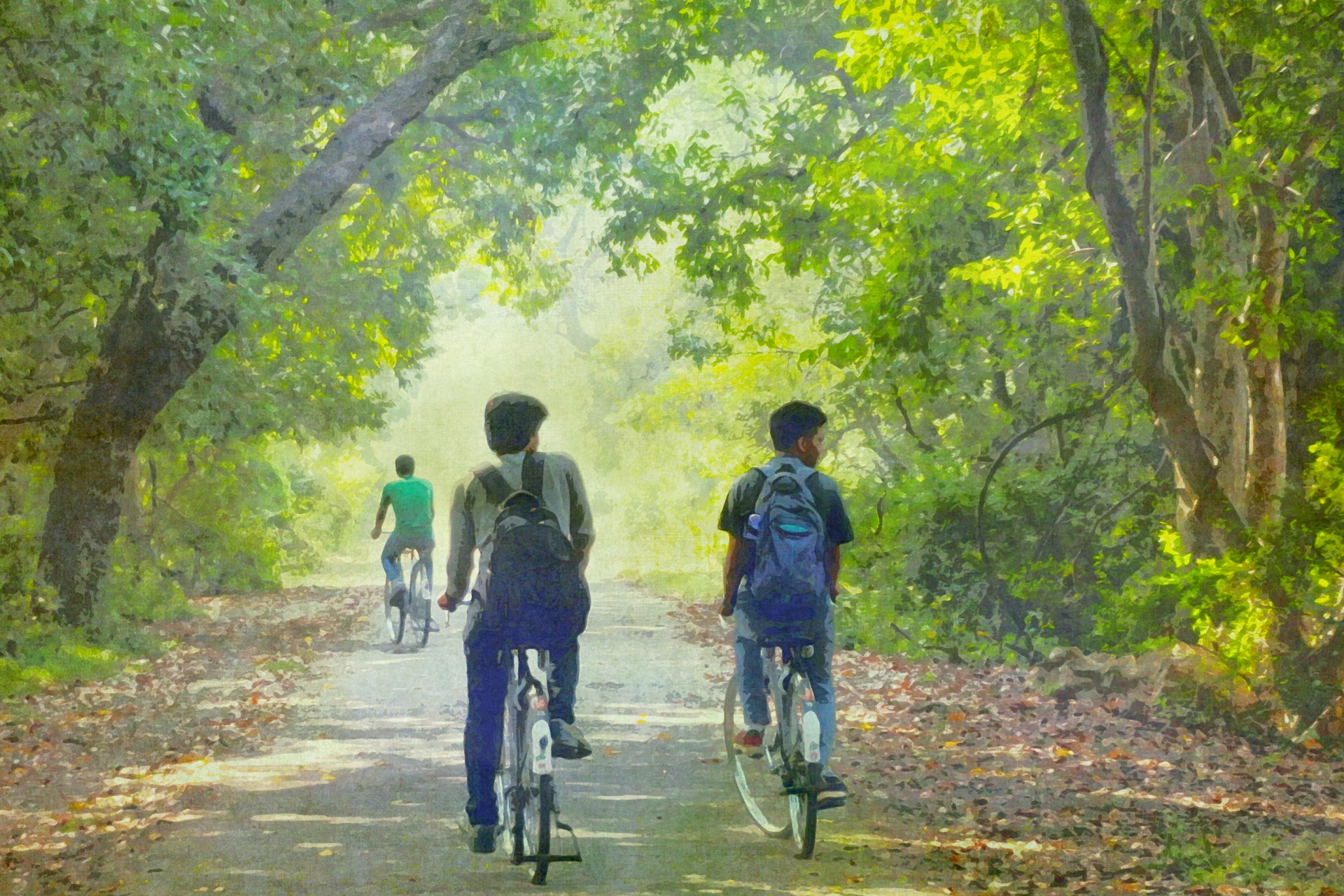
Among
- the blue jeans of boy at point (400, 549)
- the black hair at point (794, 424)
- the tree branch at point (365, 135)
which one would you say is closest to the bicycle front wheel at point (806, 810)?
the black hair at point (794, 424)

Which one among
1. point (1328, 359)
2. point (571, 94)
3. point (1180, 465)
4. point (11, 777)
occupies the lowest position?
point (11, 777)

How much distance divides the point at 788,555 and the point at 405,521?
405 inches

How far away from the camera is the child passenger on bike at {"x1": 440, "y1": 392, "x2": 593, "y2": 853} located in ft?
22.8

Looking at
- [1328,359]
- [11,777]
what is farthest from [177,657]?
[1328,359]

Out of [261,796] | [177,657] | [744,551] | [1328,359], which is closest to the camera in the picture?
[744,551]

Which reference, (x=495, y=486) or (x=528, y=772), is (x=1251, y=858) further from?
(x=495, y=486)

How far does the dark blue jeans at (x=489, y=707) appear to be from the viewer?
6.99 metres

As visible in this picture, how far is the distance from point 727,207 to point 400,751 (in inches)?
418

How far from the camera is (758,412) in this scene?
30.6m

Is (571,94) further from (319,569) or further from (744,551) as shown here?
(319,569)

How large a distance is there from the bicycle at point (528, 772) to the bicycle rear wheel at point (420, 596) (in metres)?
10.8

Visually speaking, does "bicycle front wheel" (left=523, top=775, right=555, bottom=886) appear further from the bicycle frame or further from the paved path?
the bicycle frame

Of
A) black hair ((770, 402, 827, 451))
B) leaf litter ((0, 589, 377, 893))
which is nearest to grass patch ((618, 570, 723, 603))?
leaf litter ((0, 589, 377, 893))

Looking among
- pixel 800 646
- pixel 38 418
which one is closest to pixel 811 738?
pixel 800 646
